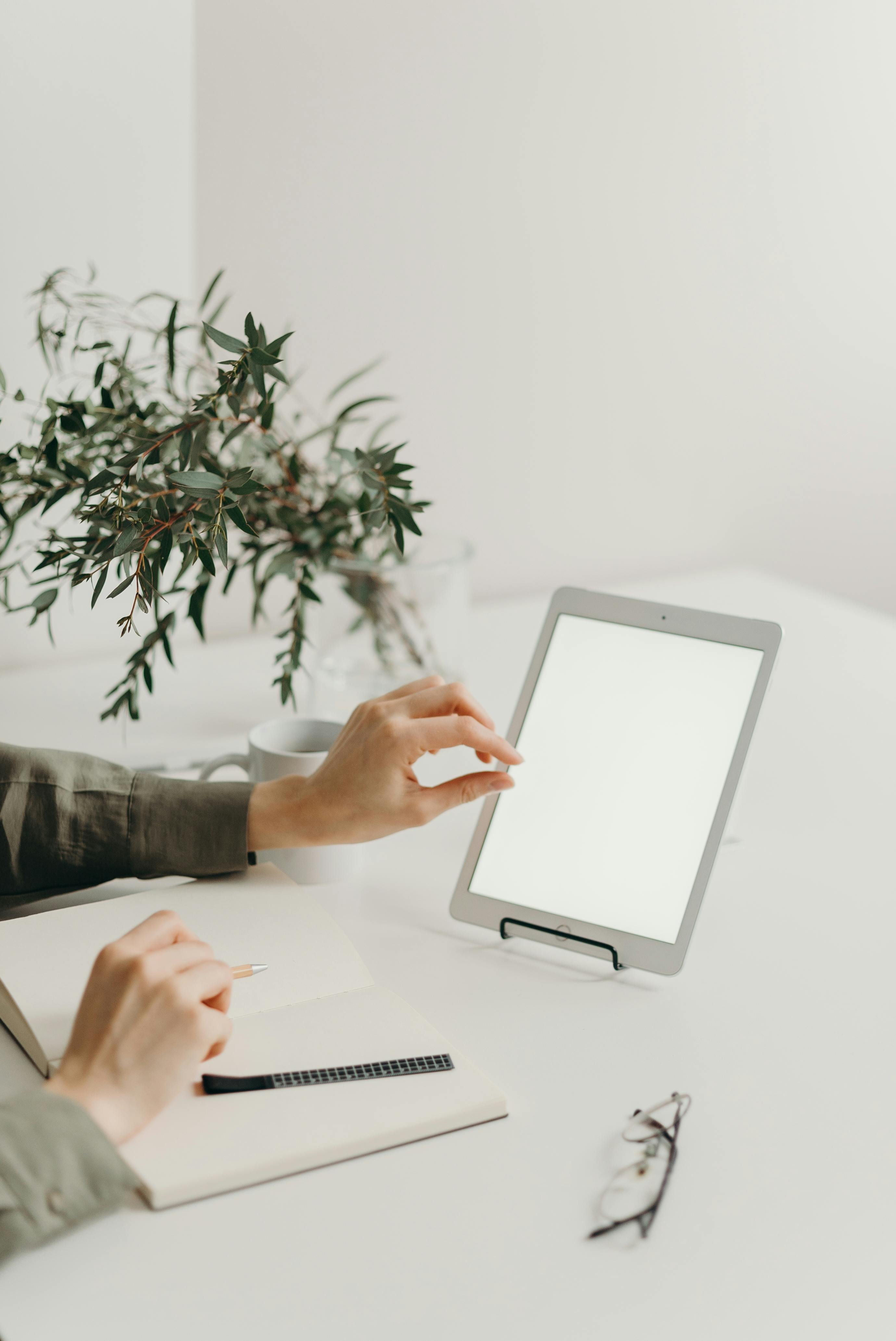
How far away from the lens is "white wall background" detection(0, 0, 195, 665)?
1.27 meters

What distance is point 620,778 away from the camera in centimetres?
91

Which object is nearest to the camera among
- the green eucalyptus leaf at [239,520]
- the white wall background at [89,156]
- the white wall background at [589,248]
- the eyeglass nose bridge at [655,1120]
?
the eyeglass nose bridge at [655,1120]

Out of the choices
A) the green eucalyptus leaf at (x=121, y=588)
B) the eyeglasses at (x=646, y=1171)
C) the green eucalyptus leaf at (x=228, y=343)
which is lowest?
the eyeglasses at (x=646, y=1171)

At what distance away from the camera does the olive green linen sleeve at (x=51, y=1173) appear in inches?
22.9

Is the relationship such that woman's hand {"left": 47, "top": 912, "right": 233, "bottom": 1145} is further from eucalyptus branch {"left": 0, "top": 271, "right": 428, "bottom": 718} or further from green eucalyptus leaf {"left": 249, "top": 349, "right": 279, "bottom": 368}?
green eucalyptus leaf {"left": 249, "top": 349, "right": 279, "bottom": 368}

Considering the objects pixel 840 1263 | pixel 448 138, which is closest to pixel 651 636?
pixel 840 1263

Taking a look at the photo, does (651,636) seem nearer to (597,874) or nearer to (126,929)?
(597,874)

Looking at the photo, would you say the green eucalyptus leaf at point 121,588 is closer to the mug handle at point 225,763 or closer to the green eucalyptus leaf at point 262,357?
the green eucalyptus leaf at point 262,357

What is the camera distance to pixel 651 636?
3.09ft

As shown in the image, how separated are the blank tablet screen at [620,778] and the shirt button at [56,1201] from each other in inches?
15.4

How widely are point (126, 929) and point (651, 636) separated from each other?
1.42 feet

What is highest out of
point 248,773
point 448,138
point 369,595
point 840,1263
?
point 448,138

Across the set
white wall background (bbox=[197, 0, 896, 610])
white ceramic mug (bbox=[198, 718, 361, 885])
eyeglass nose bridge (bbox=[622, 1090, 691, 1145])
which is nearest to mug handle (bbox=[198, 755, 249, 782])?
white ceramic mug (bbox=[198, 718, 361, 885])

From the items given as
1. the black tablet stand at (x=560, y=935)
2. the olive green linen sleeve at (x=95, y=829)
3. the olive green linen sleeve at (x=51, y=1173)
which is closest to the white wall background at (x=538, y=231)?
the olive green linen sleeve at (x=95, y=829)
